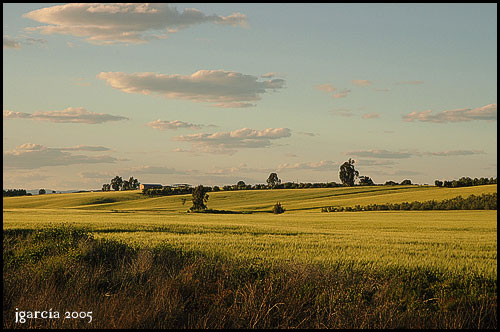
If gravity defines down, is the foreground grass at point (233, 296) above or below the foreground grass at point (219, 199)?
above

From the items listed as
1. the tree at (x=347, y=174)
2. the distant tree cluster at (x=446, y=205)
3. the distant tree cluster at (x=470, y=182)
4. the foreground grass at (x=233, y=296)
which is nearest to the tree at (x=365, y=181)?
the tree at (x=347, y=174)

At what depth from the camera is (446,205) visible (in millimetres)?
68562

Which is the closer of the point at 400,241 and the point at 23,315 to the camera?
the point at 23,315

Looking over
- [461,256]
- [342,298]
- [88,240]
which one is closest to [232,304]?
[342,298]

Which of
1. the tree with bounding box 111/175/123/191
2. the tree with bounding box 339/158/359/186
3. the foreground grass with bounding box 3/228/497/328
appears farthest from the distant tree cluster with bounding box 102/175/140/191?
the foreground grass with bounding box 3/228/497/328

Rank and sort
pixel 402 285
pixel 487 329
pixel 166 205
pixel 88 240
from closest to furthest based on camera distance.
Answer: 1. pixel 487 329
2. pixel 402 285
3. pixel 88 240
4. pixel 166 205

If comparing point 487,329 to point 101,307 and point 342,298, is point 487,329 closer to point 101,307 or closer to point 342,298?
point 342,298

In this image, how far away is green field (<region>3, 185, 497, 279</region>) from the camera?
15.0m

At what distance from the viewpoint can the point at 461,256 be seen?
17625mm

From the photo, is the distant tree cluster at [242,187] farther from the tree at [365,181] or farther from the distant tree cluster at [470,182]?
the distant tree cluster at [470,182]

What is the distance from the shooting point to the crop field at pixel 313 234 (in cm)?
1351

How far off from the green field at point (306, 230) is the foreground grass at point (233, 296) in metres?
2.91

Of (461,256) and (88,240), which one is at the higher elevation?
(88,240)

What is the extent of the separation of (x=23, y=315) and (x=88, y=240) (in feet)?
18.7
